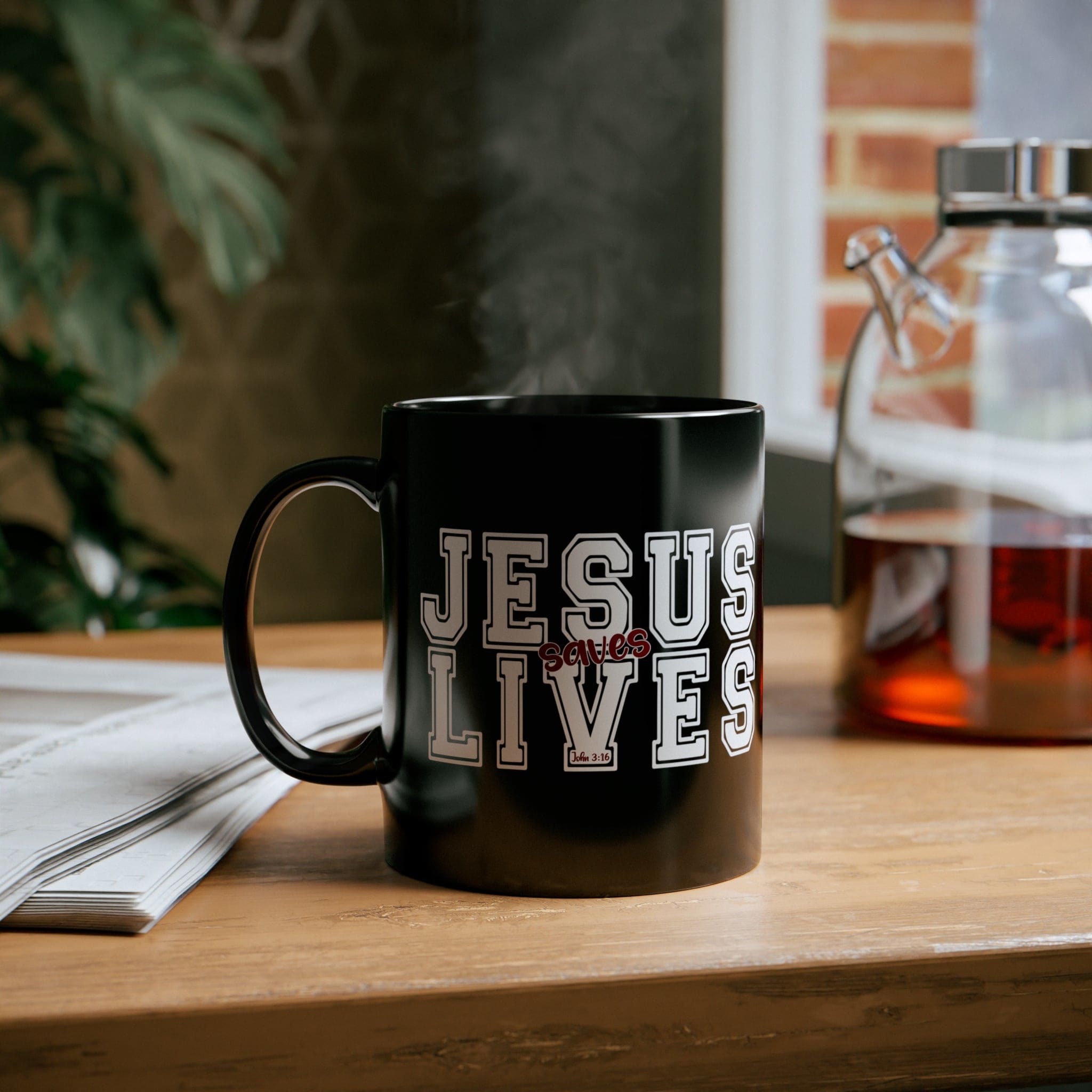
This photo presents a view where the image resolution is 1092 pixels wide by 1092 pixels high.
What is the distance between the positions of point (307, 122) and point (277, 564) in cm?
92

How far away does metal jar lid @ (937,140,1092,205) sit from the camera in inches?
23.2

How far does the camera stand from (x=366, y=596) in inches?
115

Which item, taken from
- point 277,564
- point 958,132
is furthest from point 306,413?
point 958,132

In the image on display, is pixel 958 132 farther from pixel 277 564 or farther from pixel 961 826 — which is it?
pixel 277 564

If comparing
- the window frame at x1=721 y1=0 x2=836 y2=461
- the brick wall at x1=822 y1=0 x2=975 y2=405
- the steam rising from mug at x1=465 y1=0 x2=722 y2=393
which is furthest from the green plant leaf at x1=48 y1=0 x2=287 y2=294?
the brick wall at x1=822 y1=0 x2=975 y2=405

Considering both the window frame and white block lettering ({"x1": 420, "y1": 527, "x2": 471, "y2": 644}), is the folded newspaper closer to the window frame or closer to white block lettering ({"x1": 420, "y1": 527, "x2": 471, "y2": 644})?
white block lettering ({"x1": 420, "y1": 527, "x2": 471, "y2": 644})

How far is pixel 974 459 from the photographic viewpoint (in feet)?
2.04

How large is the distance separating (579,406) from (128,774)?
0.71 feet

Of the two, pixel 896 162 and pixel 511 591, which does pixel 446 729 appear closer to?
pixel 511 591

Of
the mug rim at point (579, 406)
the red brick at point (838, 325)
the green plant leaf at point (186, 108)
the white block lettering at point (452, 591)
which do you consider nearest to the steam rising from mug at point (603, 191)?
the red brick at point (838, 325)

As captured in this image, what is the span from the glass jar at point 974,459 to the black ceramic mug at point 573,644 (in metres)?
0.20

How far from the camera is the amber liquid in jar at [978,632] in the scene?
57 centimetres

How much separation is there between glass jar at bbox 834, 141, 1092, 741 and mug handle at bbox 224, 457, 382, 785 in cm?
28

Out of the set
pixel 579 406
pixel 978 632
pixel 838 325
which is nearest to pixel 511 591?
pixel 579 406
